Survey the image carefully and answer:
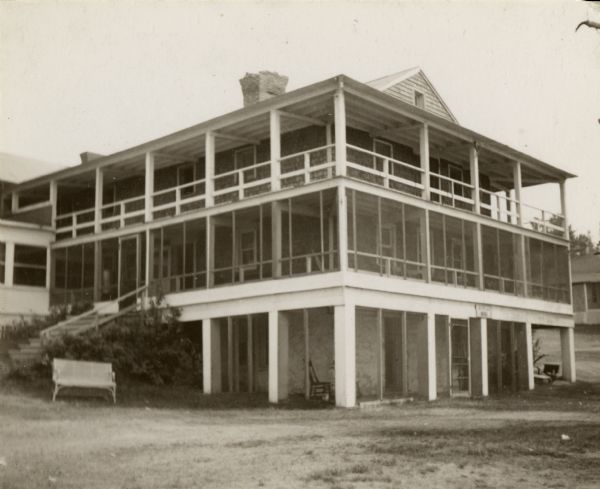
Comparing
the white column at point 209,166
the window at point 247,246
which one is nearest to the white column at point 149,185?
the white column at point 209,166

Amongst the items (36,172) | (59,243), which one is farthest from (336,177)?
(36,172)

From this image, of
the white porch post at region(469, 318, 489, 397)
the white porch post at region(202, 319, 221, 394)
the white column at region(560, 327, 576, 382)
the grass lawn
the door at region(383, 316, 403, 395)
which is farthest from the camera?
the white column at region(560, 327, 576, 382)

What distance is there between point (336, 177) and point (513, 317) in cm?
1113

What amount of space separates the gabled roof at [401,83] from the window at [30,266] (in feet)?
48.8

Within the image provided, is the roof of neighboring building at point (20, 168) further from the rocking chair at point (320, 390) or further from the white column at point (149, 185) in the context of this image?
the rocking chair at point (320, 390)

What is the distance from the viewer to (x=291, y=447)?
12664 mm

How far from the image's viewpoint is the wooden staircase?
79.5 feet

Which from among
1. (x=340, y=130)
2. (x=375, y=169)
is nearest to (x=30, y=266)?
(x=375, y=169)

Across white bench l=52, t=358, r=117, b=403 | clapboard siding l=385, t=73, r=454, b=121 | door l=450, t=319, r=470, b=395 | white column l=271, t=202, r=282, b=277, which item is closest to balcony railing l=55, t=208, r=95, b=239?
white column l=271, t=202, r=282, b=277

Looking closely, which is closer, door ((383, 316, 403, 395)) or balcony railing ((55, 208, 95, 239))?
door ((383, 316, 403, 395))

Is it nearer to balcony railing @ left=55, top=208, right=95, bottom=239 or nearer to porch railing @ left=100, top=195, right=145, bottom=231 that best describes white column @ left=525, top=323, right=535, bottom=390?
porch railing @ left=100, top=195, right=145, bottom=231

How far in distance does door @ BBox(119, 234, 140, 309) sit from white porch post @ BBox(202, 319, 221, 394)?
434 cm

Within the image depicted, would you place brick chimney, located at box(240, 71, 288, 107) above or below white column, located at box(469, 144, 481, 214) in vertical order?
above

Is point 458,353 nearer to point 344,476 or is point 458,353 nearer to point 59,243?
point 59,243
